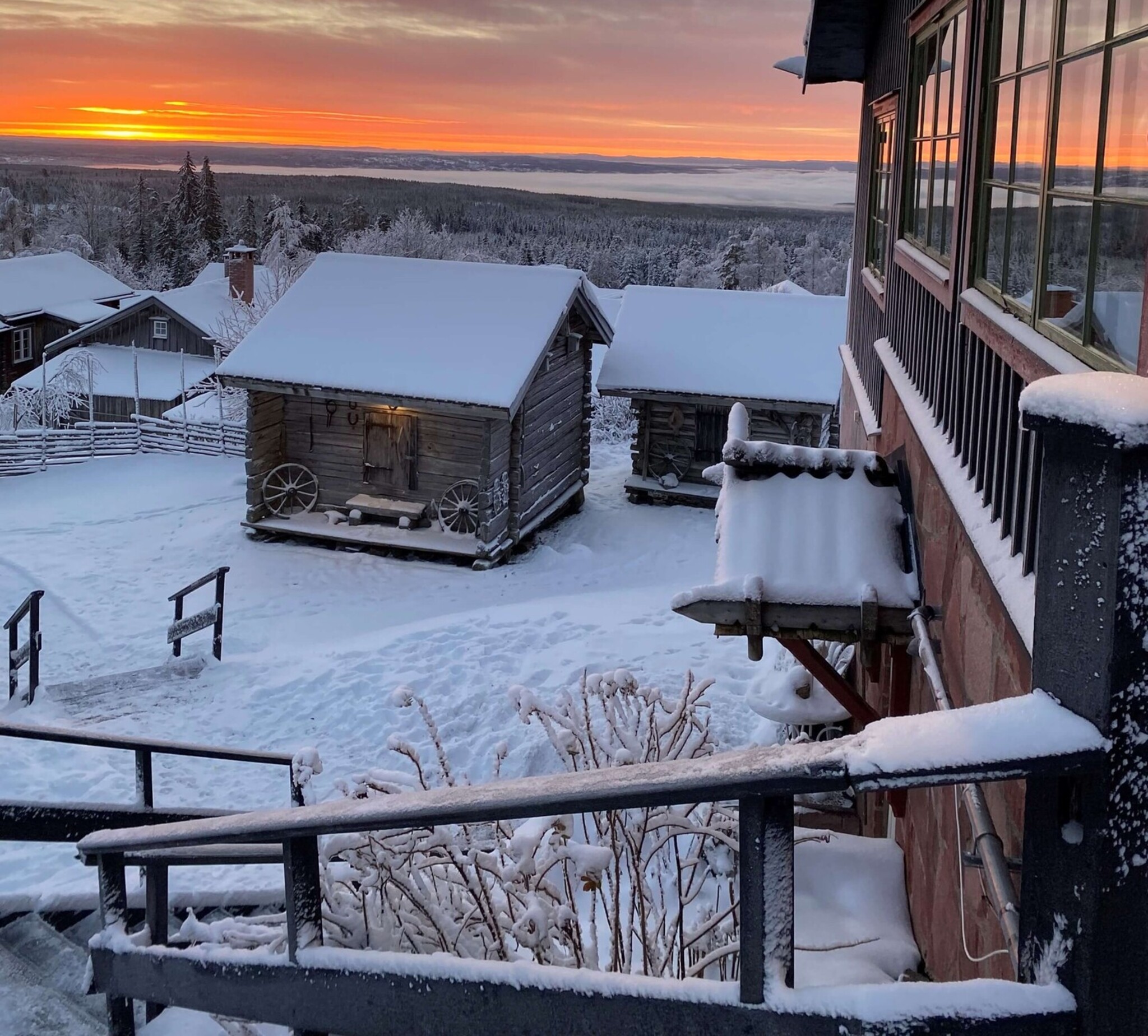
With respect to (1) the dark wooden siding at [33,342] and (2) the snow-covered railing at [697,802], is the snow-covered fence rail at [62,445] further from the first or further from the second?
(2) the snow-covered railing at [697,802]

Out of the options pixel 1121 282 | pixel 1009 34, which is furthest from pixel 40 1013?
pixel 1009 34

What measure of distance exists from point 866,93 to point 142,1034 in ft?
29.5

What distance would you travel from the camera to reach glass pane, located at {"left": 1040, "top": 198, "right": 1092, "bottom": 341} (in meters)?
2.99

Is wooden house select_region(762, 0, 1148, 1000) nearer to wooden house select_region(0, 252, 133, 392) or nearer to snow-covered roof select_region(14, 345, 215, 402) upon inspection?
snow-covered roof select_region(14, 345, 215, 402)

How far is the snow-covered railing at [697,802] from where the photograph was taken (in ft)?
4.39

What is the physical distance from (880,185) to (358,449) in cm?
977

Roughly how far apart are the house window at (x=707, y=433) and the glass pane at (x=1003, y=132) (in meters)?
15.7

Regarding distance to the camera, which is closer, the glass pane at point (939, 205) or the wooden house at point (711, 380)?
the glass pane at point (939, 205)

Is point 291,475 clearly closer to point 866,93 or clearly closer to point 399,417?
point 399,417

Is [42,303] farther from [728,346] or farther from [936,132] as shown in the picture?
[936,132]

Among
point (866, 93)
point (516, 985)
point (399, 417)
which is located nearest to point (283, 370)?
point (399, 417)

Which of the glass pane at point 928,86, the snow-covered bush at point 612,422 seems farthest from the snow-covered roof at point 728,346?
the glass pane at point 928,86

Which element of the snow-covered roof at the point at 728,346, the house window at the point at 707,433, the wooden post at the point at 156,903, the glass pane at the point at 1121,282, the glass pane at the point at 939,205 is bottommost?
the house window at the point at 707,433

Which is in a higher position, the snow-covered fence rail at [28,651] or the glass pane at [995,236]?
the glass pane at [995,236]
